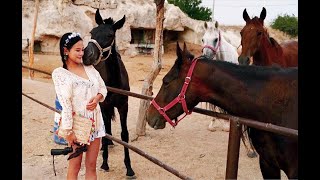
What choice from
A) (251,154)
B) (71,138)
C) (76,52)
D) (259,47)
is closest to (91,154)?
(71,138)

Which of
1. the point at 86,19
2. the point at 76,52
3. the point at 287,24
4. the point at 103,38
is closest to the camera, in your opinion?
the point at 76,52

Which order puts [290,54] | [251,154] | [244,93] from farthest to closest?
[290,54] < [251,154] < [244,93]

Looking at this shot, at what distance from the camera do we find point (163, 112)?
2.54 meters

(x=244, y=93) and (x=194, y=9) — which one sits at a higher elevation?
(x=194, y=9)

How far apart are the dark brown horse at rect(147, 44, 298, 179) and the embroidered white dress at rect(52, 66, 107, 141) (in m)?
0.54

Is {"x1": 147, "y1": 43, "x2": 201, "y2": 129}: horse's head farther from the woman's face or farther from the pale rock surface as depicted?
the pale rock surface

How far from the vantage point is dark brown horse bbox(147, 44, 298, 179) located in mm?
2369

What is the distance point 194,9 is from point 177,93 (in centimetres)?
2926

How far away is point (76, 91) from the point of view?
2.54 metres

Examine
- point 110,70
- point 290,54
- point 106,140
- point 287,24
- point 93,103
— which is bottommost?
point 106,140

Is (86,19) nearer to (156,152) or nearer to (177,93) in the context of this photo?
(156,152)

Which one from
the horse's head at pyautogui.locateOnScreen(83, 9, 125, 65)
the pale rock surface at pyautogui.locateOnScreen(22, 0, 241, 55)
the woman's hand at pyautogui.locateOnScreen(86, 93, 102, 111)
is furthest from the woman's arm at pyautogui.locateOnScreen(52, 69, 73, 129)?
the pale rock surface at pyautogui.locateOnScreen(22, 0, 241, 55)
